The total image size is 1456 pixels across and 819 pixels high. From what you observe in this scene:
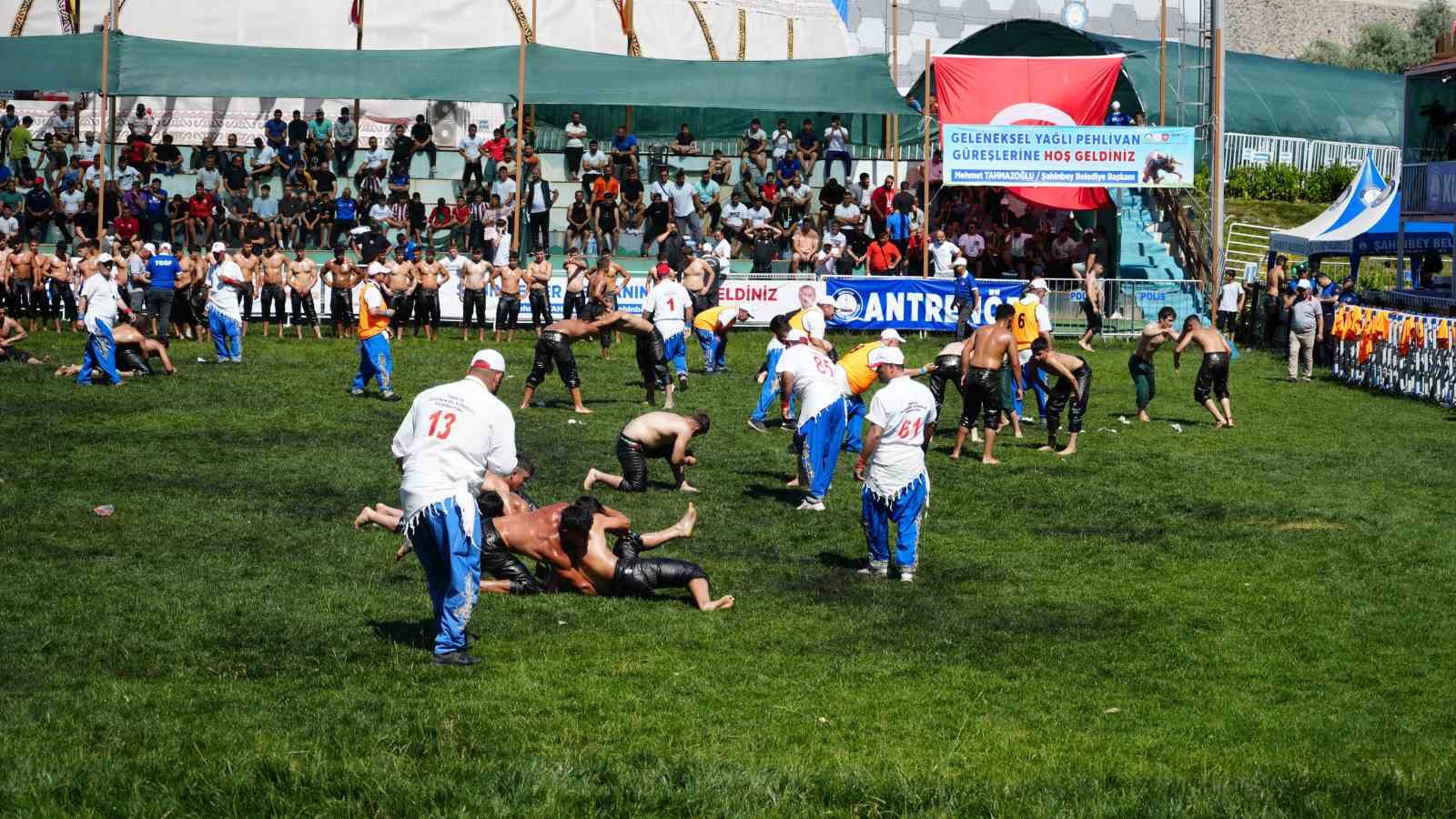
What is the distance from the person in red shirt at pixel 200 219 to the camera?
34125 millimetres

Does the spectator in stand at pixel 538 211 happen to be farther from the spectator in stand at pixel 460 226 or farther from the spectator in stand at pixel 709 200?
the spectator in stand at pixel 709 200

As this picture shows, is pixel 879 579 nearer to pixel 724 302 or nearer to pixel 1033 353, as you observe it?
pixel 1033 353

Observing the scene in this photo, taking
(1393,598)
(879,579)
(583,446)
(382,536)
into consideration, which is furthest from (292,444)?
(1393,598)

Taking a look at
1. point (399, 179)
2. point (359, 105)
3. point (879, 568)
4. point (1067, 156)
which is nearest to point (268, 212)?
point (399, 179)

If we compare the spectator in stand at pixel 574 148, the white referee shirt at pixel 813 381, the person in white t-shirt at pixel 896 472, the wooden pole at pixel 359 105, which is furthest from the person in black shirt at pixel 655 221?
the person in white t-shirt at pixel 896 472

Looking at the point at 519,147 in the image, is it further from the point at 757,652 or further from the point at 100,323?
the point at 757,652

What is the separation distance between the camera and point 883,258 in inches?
1335

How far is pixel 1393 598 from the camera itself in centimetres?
1276

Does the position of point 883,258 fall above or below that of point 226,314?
above

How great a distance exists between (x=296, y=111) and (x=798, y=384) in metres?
23.5

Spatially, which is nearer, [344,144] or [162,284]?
[162,284]

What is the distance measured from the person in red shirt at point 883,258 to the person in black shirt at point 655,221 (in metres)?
4.27

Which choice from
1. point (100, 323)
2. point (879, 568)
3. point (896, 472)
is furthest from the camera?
point (100, 323)

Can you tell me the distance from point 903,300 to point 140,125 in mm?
18445
